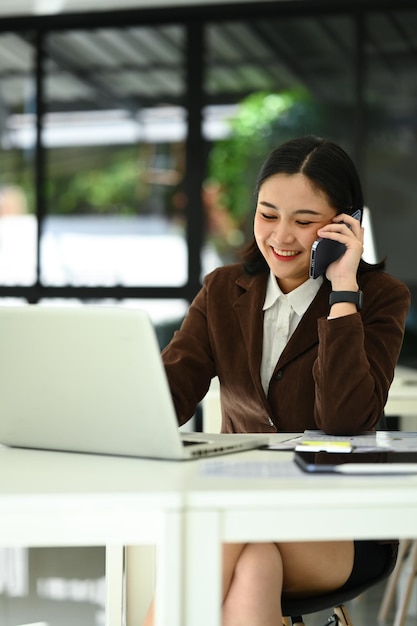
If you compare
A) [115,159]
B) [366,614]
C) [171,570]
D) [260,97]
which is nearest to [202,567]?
[171,570]

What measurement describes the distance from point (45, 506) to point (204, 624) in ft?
0.81

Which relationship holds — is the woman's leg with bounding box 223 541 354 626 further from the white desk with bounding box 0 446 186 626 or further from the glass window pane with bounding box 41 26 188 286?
the glass window pane with bounding box 41 26 188 286

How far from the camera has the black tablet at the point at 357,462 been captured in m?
1.32

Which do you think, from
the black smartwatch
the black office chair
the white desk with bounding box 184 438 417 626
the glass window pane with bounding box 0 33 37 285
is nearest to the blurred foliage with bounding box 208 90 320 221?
the glass window pane with bounding box 0 33 37 285

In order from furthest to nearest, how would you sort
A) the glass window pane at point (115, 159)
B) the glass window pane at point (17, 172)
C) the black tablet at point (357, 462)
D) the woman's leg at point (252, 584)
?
the glass window pane at point (17, 172)
the glass window pane at point (115, 159)
the woman's leg at point (252, 584)
the black tablet at point (357, 462)

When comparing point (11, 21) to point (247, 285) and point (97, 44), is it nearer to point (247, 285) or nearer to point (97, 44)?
point (97, 44)

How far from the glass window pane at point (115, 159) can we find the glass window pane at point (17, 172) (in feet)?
0.38

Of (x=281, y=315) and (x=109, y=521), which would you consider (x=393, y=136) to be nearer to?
(x=281, y=315)

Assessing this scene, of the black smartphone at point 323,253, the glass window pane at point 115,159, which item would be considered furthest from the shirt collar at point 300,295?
the glass window pane at point 115,159

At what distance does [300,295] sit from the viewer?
6.95 feet

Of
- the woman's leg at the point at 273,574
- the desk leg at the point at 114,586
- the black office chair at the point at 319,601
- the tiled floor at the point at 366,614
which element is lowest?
the tiled floor at the point at 366,614

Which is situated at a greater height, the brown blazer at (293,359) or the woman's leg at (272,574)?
the brown blazer at (293,359)

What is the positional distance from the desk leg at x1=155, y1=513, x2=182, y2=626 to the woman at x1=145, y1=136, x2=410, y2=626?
636 mm

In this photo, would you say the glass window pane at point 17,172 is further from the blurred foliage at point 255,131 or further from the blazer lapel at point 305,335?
the blazer lapel at point 305,335
